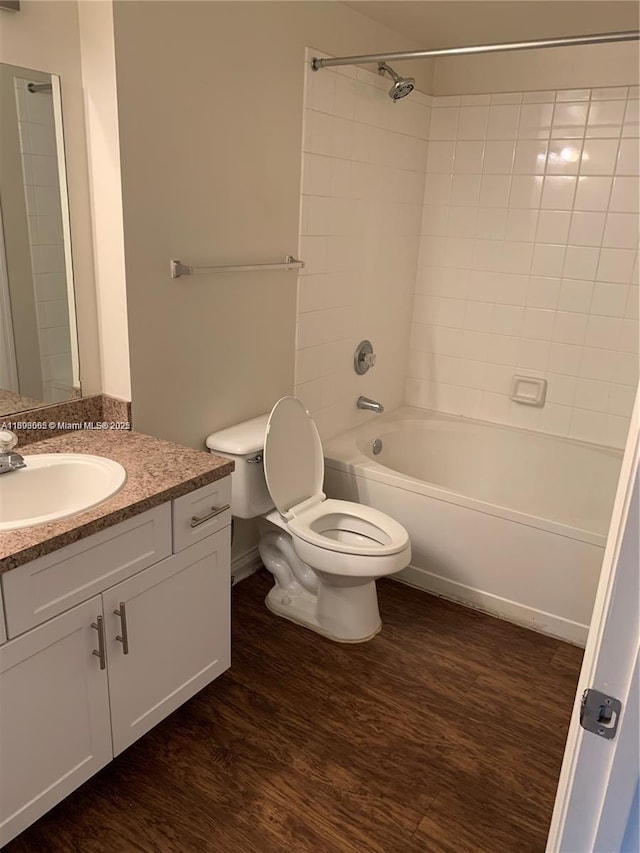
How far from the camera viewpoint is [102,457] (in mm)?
1797

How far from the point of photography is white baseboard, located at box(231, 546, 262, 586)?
104 inches

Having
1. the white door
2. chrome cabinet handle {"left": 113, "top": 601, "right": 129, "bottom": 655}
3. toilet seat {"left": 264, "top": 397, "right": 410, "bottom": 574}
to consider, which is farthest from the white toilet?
the white door

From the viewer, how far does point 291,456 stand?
2402 millimetres

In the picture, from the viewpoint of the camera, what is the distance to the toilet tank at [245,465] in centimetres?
228

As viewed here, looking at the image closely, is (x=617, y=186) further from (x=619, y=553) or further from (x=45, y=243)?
(x=619, y=553)

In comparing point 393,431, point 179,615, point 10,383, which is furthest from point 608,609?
point 393,431

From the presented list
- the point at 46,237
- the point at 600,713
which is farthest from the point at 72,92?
the point at 600,713

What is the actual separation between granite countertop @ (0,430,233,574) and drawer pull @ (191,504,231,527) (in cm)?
10

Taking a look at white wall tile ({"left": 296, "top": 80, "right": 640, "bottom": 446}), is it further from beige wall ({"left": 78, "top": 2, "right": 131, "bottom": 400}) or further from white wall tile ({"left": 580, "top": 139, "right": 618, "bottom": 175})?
beige wall ({"left": 78, "top": 2, "right": 131, "bottom": 400})

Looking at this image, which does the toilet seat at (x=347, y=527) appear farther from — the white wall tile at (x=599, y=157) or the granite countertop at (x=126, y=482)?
the white wall tile at (x=599, y=157)

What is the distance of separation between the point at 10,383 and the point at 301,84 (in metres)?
1.45

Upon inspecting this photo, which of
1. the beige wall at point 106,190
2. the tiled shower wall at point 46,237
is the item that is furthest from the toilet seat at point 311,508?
the tiled shower wall at point 46,237

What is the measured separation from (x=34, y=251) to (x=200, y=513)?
0.87 meters

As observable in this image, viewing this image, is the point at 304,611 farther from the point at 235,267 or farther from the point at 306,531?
the point at 235,267
